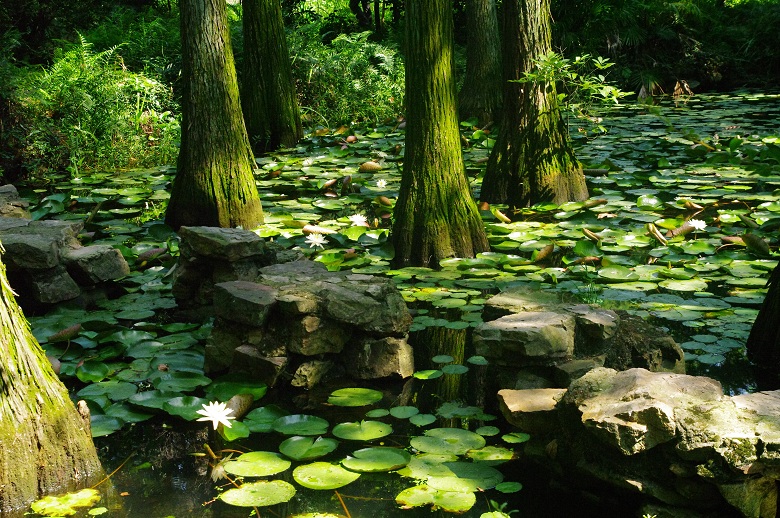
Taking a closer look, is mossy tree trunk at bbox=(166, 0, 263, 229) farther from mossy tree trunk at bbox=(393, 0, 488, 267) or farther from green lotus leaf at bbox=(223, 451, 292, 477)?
green lotus leaf at bbox=(223, 451, 292, 477)

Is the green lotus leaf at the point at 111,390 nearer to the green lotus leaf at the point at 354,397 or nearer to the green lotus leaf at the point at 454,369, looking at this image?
the green lotus leaf at the point at 354,397

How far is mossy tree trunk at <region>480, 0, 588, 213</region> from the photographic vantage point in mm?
6262

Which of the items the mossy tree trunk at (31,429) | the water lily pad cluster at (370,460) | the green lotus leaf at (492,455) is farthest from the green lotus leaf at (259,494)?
the green lotus leaf at (492,455)

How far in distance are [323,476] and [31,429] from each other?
3.24 feet

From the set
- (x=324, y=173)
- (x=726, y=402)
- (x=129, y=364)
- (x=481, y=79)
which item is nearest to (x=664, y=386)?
(x=726, y=402)

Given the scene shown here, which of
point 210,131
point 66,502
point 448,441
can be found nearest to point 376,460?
point 448,441

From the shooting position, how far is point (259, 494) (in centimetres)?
262

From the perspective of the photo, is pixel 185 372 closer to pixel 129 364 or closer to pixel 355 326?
pixel 129 364

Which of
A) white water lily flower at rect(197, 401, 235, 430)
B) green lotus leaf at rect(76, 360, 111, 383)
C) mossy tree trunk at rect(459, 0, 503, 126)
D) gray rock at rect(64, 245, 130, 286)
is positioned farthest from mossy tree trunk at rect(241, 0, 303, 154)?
white water lily flower at rect(197, 401, 235, 430)

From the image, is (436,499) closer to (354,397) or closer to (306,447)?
(306,447)

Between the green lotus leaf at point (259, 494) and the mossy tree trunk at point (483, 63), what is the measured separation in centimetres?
853

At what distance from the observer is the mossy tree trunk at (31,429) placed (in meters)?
2.56

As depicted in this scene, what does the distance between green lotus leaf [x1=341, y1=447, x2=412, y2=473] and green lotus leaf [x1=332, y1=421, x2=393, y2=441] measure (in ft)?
0.42

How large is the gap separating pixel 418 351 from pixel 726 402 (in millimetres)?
1701
